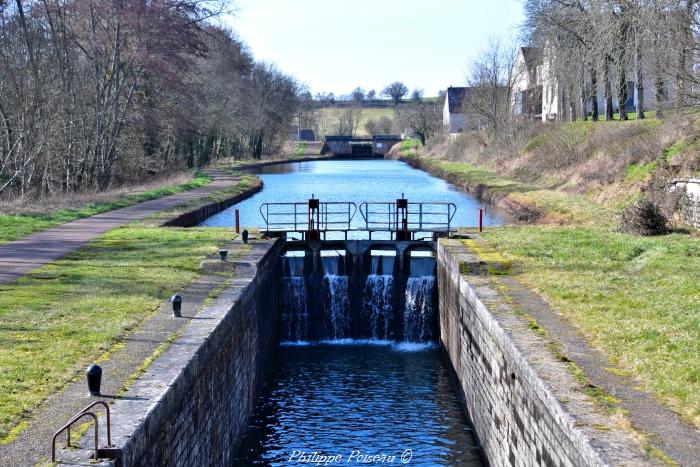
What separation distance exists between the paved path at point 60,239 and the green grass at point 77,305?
434 millimetres

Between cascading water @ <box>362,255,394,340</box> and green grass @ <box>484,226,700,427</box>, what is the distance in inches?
107

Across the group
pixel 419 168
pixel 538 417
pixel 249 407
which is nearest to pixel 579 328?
pixel 538 417

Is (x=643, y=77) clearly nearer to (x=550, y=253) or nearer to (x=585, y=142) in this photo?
(x=585, y=142)

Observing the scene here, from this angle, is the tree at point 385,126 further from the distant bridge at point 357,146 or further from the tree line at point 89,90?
the tree line at point 89,90

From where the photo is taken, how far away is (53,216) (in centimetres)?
2780

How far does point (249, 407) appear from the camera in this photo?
1551cm

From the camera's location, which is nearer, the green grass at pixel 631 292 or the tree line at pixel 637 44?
the green grass at pixel 631 292

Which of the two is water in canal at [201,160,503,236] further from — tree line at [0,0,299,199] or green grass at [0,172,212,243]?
tree line at [0,0,299,199]

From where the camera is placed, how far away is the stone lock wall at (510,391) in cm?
838

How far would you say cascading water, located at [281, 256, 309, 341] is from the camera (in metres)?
22.0

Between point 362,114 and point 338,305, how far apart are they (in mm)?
155509

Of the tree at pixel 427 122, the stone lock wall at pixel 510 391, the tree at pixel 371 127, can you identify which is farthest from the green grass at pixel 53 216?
the tree at pixel 371 127

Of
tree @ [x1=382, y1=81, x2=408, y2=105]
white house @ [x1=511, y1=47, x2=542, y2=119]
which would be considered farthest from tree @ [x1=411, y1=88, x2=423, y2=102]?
white house @ [x1=511, y1=47, x2=542, y2=119]

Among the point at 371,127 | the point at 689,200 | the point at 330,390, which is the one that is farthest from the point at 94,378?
the point at 371,127
